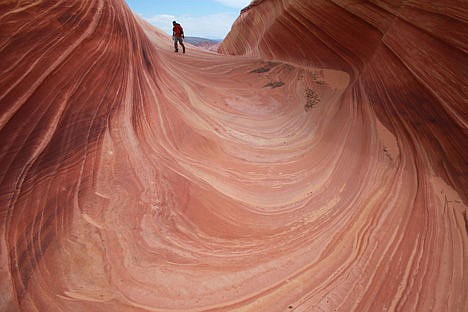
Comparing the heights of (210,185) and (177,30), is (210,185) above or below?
below

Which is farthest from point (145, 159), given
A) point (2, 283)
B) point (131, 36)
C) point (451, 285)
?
point (451, 285)

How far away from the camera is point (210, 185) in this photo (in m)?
2.16

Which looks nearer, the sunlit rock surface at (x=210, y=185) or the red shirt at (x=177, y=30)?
the sunlit rock surface at (x=210, y=185)

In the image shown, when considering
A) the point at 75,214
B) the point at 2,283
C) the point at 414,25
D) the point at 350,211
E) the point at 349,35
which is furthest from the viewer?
the point at 349,35

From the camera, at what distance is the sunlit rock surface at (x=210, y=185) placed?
1390 mm

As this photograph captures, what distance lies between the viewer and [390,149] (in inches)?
93.4

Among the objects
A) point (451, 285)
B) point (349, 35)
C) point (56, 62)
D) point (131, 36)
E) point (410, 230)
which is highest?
point (349, 35)

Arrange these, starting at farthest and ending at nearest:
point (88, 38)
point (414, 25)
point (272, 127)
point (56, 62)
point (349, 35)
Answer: point (349, 35) < point (272, 127) < point (414, 25) < point (88, 38) < point (56, 62)

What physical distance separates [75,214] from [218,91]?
297cm

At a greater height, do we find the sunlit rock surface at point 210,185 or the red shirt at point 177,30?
the red shirt at point 177,30

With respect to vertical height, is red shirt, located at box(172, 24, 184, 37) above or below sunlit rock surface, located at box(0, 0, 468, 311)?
above

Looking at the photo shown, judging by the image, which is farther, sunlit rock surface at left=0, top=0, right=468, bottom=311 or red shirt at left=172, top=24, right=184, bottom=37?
red shirt at left=172, top=24, right=184, bottom=37

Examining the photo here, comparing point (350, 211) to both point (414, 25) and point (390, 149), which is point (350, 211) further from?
point (414, 25)

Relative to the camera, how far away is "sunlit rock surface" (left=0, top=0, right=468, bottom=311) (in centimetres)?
139
